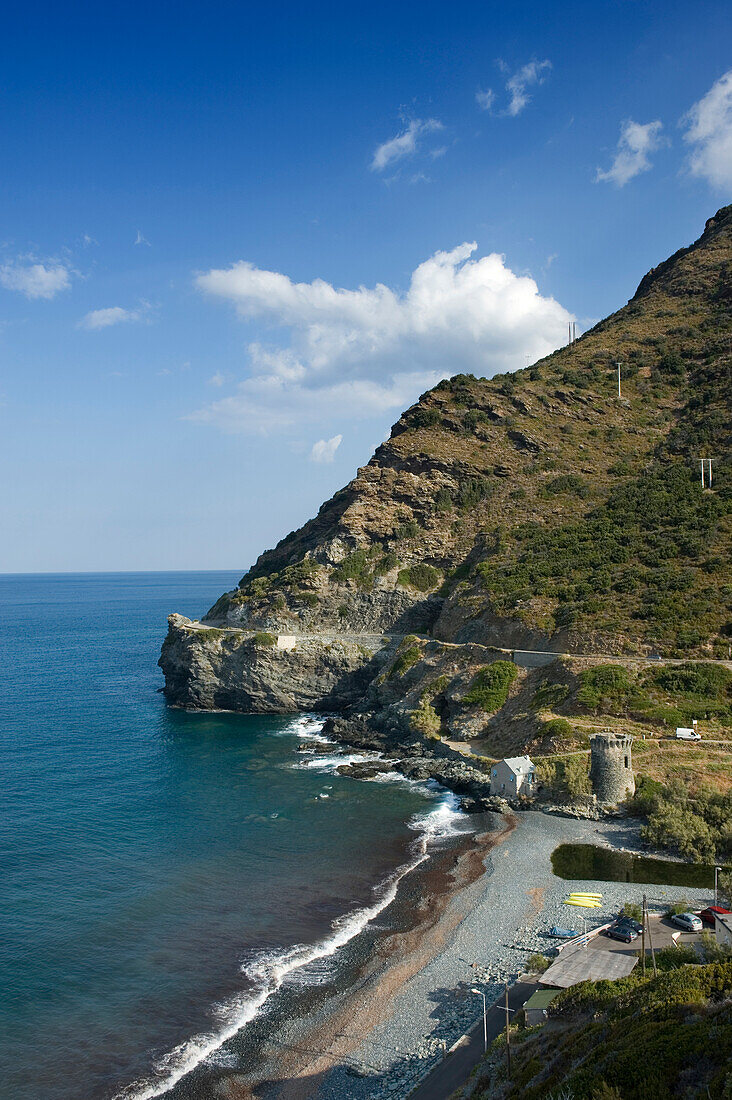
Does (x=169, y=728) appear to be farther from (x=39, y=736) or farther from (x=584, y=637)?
(x=584, y=637)

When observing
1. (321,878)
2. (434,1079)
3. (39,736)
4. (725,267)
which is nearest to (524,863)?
(321,878)

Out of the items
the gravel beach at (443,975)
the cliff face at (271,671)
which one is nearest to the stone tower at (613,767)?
the gravel beach at (443,975)

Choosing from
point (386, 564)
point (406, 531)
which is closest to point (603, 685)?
point (386, 564)

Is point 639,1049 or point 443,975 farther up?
point 639,1049

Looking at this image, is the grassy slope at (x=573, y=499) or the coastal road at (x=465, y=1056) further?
the grassy slope at (x=573, y=499)

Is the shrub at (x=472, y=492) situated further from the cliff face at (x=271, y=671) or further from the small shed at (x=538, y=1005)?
the small shed at (x=538, y=1005)

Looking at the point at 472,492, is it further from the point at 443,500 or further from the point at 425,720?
the point at 425,720

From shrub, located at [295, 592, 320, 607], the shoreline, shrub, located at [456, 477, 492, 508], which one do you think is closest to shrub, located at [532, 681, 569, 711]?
the shoreline
